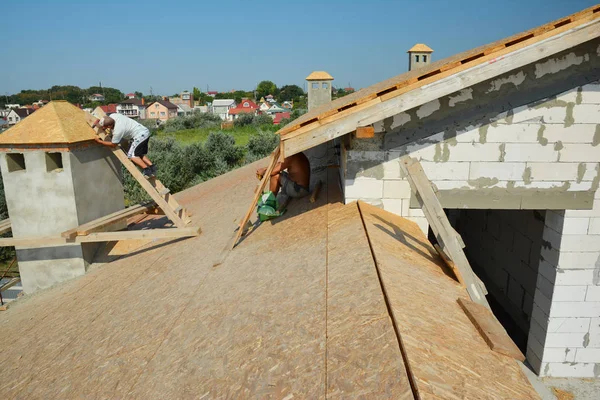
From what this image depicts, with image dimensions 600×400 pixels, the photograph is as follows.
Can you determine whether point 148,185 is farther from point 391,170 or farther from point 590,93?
point 590,93

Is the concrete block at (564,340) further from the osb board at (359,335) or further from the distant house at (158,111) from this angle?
the distant house at (158,111)

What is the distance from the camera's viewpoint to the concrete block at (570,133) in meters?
5.30

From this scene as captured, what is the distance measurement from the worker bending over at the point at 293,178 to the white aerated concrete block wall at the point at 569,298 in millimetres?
3820

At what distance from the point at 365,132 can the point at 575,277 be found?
146 inches

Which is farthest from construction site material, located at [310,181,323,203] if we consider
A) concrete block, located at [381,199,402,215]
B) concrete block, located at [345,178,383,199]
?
concrete block, located at [381,199,402,215]

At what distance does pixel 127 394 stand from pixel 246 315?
1132 mm

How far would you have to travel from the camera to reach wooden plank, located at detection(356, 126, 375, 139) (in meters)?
5.11

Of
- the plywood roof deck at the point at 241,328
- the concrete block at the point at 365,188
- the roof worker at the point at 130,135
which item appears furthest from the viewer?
the roof worker at the point at 130,135

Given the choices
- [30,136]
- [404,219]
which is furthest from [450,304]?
[30,136]

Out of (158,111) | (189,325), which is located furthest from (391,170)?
(158,111)

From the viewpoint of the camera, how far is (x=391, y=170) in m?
5.70

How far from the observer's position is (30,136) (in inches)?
259

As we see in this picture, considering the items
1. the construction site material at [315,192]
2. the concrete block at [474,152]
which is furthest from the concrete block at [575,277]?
the construction site material at [315,192]

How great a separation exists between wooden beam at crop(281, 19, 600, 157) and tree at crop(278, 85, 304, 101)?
14816 cm
